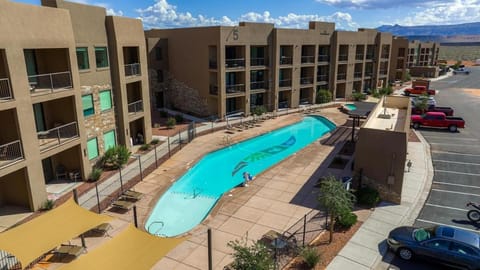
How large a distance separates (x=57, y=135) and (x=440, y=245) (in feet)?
73.7

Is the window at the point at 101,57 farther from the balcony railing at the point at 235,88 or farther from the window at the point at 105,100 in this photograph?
the balcony railing at the point at 235,88

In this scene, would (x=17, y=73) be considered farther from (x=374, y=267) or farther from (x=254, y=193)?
(x=374, y=267)

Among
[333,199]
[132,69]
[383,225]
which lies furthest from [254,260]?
[132,69]

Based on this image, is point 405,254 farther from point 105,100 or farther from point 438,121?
point 438,121

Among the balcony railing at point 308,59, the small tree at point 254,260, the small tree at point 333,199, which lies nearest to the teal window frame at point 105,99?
the small tree at point 333,199

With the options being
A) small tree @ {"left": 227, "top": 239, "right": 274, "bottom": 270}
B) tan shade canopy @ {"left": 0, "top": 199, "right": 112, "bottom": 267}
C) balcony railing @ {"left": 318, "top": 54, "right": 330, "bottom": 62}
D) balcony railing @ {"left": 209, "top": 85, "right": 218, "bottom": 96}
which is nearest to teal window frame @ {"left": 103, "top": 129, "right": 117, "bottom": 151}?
tan shade canopy @ {"left": 0, "top": 199, "right": 112, "bottom": 267}

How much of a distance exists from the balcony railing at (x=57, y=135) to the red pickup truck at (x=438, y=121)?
3386 centimetres

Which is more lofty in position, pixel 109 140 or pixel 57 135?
pixel 57 135

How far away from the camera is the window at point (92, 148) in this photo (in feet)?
80.5

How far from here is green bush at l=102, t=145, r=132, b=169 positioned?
2523 centimetres

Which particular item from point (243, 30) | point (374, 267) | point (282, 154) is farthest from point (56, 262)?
point (243, 30)

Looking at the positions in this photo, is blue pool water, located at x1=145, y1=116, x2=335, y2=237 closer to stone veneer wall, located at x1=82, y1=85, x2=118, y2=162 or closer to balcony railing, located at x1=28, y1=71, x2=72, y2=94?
stone veneer wall, located at x1=82, y1=85, x2=118, y2=162

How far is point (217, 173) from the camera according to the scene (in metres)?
27.0

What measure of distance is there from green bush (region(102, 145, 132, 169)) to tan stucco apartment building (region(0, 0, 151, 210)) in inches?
37.6
